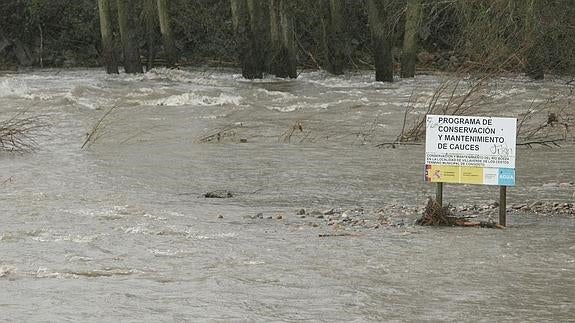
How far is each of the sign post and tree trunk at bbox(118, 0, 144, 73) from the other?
23423 millimetres

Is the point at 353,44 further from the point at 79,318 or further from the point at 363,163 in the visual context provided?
the point at 79,318

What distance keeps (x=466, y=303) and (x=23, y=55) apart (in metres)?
38.9

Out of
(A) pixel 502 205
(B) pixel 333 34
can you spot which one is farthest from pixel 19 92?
(A) pixel 502 205

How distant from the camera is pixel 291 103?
2322 centimetres

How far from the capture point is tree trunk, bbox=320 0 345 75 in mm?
31484

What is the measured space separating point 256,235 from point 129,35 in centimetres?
2416

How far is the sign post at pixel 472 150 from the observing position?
9.37 m

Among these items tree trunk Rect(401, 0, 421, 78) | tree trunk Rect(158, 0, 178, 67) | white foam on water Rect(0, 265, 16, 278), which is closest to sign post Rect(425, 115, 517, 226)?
white foam on water Rect(0, 265, 16, 278)

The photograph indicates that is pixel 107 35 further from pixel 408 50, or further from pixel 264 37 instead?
pixel 408 50

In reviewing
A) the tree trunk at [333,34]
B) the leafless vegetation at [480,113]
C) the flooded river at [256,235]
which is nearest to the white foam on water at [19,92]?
the flooded river at [256,235]

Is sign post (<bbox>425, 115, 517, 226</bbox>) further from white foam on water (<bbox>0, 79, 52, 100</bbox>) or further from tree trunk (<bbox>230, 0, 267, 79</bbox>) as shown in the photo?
tree trunk (<bbox>230, 0, 267, 79</bbox>)

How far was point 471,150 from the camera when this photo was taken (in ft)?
30.9

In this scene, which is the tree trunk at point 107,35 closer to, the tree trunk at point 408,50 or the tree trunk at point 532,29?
the tree trunk at point 408,50

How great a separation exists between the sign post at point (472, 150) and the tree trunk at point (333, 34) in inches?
876
